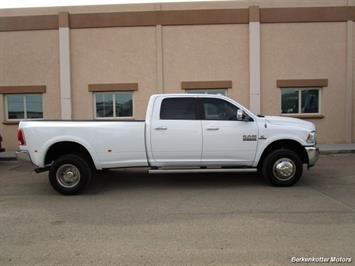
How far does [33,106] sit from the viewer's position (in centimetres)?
1625

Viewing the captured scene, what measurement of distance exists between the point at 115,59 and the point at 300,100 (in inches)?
312

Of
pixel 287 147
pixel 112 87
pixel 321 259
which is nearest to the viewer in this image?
pixel 321 259

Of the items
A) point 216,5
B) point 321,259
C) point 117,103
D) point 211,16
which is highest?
point 216,5

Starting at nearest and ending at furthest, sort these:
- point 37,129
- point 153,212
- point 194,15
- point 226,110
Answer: point 153,212
point 37,129
point 226,110
point 194,15

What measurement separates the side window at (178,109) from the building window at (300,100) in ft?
29.0

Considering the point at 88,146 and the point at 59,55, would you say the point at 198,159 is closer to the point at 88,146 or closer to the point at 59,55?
the point at 88,146

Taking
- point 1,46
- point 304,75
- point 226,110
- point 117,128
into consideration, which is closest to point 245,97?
point 304,75

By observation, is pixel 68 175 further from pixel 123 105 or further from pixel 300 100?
pixel 300 100

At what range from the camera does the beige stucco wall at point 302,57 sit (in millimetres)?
15617

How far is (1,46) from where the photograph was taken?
15.8 m

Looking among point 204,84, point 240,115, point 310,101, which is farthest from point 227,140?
point 310,101

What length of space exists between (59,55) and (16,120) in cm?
334

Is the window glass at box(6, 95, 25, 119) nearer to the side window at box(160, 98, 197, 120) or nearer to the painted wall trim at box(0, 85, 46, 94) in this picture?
the painted wall trim at box(0, 85, 46, 94)

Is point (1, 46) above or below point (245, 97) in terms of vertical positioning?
above
